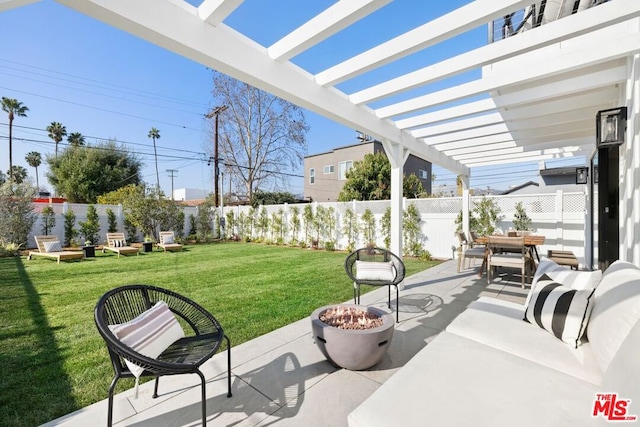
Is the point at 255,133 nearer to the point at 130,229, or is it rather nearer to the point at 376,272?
the point at 130,229

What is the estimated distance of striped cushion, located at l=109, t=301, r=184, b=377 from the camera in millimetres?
1818

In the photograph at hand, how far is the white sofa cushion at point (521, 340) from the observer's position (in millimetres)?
1745

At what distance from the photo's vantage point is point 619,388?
1.24 metres

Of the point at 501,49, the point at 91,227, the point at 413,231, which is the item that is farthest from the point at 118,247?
the point at 501,49

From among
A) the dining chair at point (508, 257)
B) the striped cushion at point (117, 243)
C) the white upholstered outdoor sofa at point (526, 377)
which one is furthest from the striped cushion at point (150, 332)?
the striped cushion at point (117, 243)

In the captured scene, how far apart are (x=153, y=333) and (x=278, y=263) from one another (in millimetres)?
6194

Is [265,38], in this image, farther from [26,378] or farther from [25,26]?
[25,26]

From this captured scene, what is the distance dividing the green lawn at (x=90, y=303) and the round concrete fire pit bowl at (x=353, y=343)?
1194 millimetres

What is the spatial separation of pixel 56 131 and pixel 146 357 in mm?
34544

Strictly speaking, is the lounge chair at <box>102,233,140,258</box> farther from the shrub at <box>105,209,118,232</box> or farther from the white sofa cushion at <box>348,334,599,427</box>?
the white sofa cushion at <box>348,334,599,427</box>

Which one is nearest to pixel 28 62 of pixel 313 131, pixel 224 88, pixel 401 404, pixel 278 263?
pixel 224 88

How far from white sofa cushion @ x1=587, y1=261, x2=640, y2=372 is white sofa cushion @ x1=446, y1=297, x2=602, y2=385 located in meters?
0.10

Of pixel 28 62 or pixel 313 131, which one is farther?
pixel 313 131

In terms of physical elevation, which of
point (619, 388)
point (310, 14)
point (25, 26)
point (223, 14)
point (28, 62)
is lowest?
point (619, 388)
